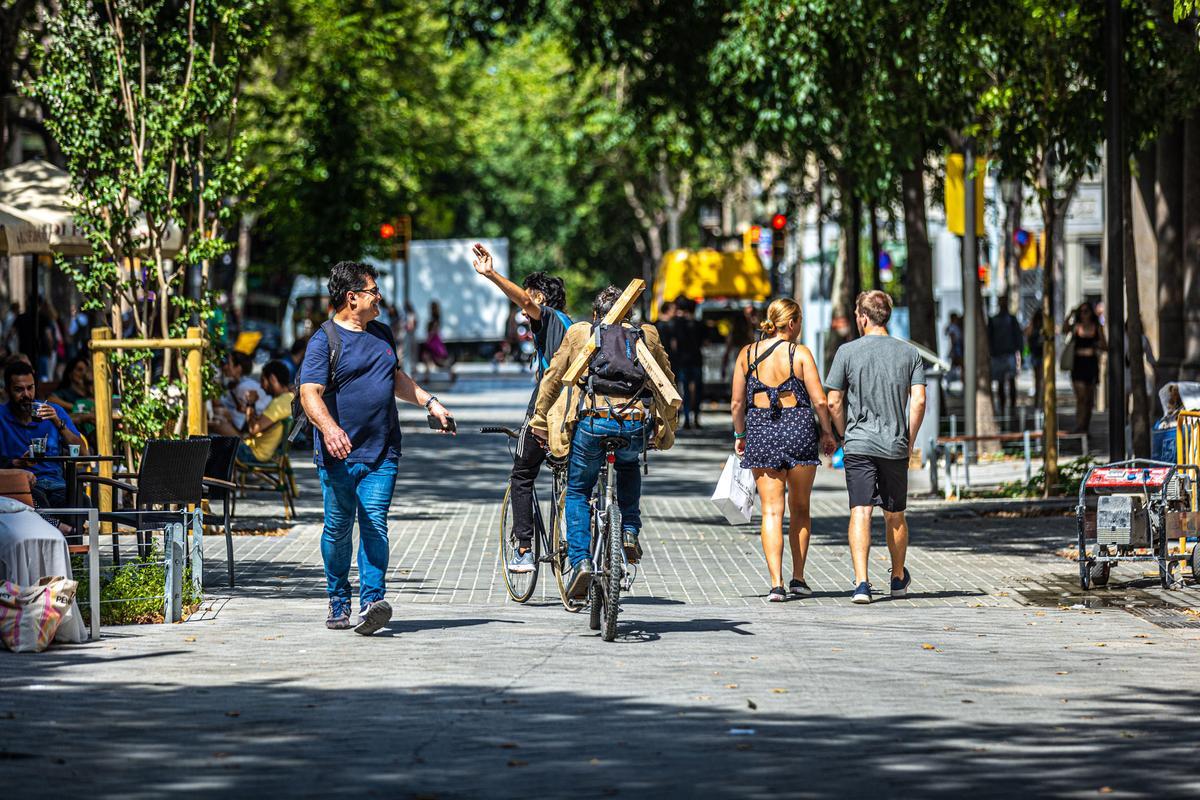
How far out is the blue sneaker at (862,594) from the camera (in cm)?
1138

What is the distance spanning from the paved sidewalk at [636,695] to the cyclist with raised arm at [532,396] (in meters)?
0.37

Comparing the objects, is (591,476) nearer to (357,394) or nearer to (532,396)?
(532,396)

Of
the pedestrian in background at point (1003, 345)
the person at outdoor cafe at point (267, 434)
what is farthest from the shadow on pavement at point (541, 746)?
the pedestrian in background at point (1003, 345)

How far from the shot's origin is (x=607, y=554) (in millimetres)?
9719

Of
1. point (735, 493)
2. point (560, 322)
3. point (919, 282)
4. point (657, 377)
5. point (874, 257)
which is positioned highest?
point (874, 257)

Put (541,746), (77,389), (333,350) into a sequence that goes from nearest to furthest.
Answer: (541,746), (333,350), (77,389)

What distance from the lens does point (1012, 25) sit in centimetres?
1828

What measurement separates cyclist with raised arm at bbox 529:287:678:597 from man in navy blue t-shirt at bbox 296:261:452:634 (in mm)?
652

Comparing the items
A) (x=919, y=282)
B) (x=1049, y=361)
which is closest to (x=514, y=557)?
(x=1049, y=361)

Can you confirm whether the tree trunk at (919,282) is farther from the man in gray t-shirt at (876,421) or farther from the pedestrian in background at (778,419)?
the pedestrian in background at (778,419)

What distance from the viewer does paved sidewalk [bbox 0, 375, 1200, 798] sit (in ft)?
21.5

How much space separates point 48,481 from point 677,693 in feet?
18.6

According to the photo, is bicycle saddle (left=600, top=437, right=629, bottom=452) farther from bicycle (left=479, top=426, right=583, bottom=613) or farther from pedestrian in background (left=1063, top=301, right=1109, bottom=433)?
pedestrian in background (left=1063, top=301, right=1109, bottom=433)

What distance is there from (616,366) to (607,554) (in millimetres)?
956
